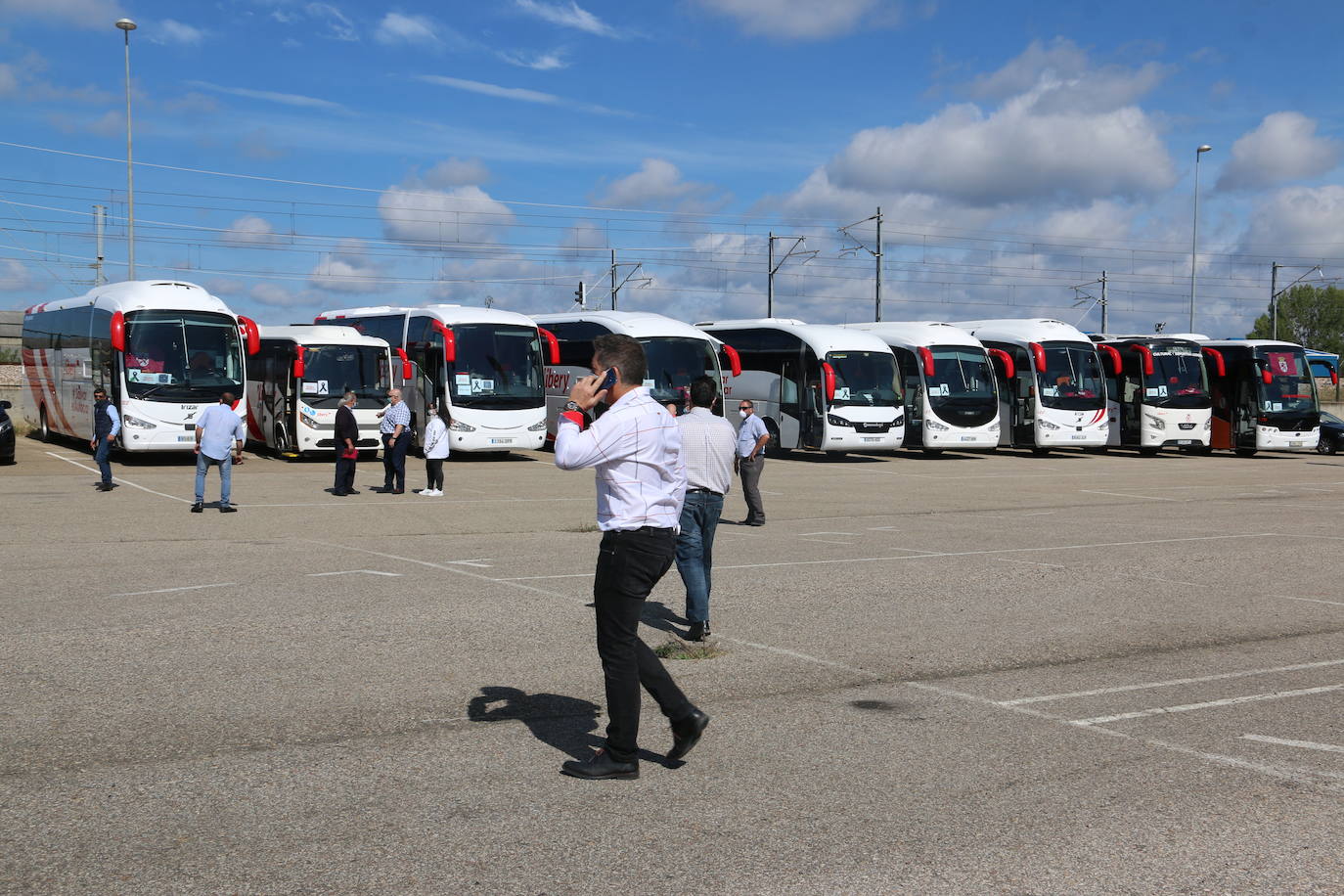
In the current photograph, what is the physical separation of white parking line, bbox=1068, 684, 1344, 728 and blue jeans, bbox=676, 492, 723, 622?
2.76m

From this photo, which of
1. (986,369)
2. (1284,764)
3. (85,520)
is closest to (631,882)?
(1284,764)

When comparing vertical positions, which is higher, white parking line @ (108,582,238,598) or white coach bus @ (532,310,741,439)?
white coach bus @ (532,310,741,439)

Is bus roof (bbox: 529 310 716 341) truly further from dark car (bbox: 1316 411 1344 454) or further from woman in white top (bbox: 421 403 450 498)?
dark car (bbox: 1316 411 1344 454)

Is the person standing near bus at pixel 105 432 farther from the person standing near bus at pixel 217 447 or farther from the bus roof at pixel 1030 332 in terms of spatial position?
the bus roof at pixel 1030 332

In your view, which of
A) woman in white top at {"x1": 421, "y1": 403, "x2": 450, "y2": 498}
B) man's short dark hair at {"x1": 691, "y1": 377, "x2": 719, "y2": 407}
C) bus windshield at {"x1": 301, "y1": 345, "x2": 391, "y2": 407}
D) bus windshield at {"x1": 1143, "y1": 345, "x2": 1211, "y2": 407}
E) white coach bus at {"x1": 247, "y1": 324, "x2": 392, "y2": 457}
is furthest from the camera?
bus windshield at {"x1": 1143, "y1": 345, "x2": 1211, "y2": 407}

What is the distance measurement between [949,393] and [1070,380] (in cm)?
394

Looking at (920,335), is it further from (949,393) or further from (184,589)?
(184,589)

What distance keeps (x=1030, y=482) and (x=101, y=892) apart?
23.8 meters

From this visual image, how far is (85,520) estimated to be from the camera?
53.8 feet

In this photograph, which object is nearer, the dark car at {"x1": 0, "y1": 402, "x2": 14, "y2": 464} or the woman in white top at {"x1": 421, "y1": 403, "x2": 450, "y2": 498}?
the woman in white top at {"x1": 421, "y1": 403, "x2": 450, "y2": 498}

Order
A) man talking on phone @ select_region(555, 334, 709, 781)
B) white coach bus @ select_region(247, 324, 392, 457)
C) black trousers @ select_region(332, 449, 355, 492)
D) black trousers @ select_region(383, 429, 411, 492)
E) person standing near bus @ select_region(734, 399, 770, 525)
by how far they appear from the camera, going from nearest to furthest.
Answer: man talking on phone @ select_region(555, 334, 709, 781)
person standing near bus @ select_region(734, 399, 770, 525)
black trousers @ select_region(332, 449, 355, 492)
black trousers @ select_region(383, 429, 411, 492)
white coach bus @ select_region(247, 324, 392, 457)

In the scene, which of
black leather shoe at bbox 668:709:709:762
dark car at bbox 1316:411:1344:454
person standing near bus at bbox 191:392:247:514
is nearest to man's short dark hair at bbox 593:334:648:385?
black leather shoe at bbox 668:709:709:762

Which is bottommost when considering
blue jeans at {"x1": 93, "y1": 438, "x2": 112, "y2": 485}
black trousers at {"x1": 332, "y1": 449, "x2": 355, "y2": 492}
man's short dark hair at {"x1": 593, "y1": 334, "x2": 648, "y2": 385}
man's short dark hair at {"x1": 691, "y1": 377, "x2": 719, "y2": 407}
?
black trousers at {"x1": 332, "y1": 449, "x2": 355, "y2": 492}

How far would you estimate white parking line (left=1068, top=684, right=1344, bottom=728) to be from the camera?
6863mm
